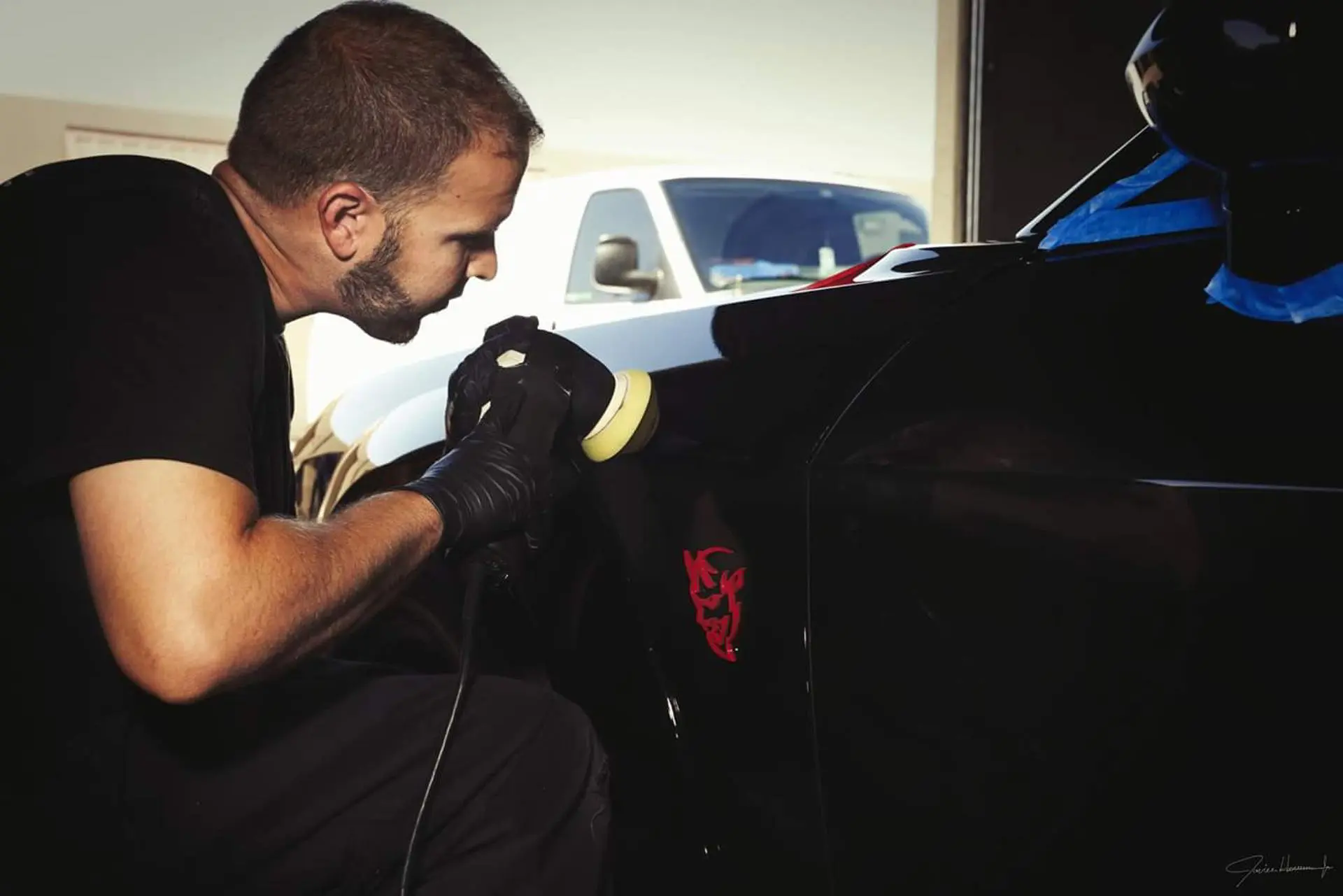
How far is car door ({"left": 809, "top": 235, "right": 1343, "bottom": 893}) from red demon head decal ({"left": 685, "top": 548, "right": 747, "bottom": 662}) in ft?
0.38

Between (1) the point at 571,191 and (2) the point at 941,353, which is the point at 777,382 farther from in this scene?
(1) the point at 571,191

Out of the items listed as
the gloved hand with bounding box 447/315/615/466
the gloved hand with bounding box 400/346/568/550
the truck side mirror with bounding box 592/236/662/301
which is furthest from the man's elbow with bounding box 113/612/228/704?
the truck side mirror with bounding box 592/236/662/301

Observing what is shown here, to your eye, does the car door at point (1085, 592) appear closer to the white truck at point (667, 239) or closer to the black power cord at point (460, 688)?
the black power cord at point (460, 688)

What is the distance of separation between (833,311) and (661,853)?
0.69 m

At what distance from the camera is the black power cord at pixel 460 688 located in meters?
1.22

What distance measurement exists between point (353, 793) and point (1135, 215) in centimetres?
105

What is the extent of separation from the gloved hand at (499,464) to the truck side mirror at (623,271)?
8.42ft

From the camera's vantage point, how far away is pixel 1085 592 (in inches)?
41.0

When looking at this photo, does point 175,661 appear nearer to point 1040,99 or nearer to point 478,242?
point 478,242

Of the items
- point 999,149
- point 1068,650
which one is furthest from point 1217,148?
point 999,149

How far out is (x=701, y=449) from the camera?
4.41ft

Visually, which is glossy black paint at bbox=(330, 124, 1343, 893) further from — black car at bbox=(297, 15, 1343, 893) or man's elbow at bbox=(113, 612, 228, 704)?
man's elbow at bbox=(113, 612, 228, 704)

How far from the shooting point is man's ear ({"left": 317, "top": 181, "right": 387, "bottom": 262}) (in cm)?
124

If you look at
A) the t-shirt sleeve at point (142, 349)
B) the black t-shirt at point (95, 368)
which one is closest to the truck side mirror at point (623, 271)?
the black t-shirt at point (95, 368)
